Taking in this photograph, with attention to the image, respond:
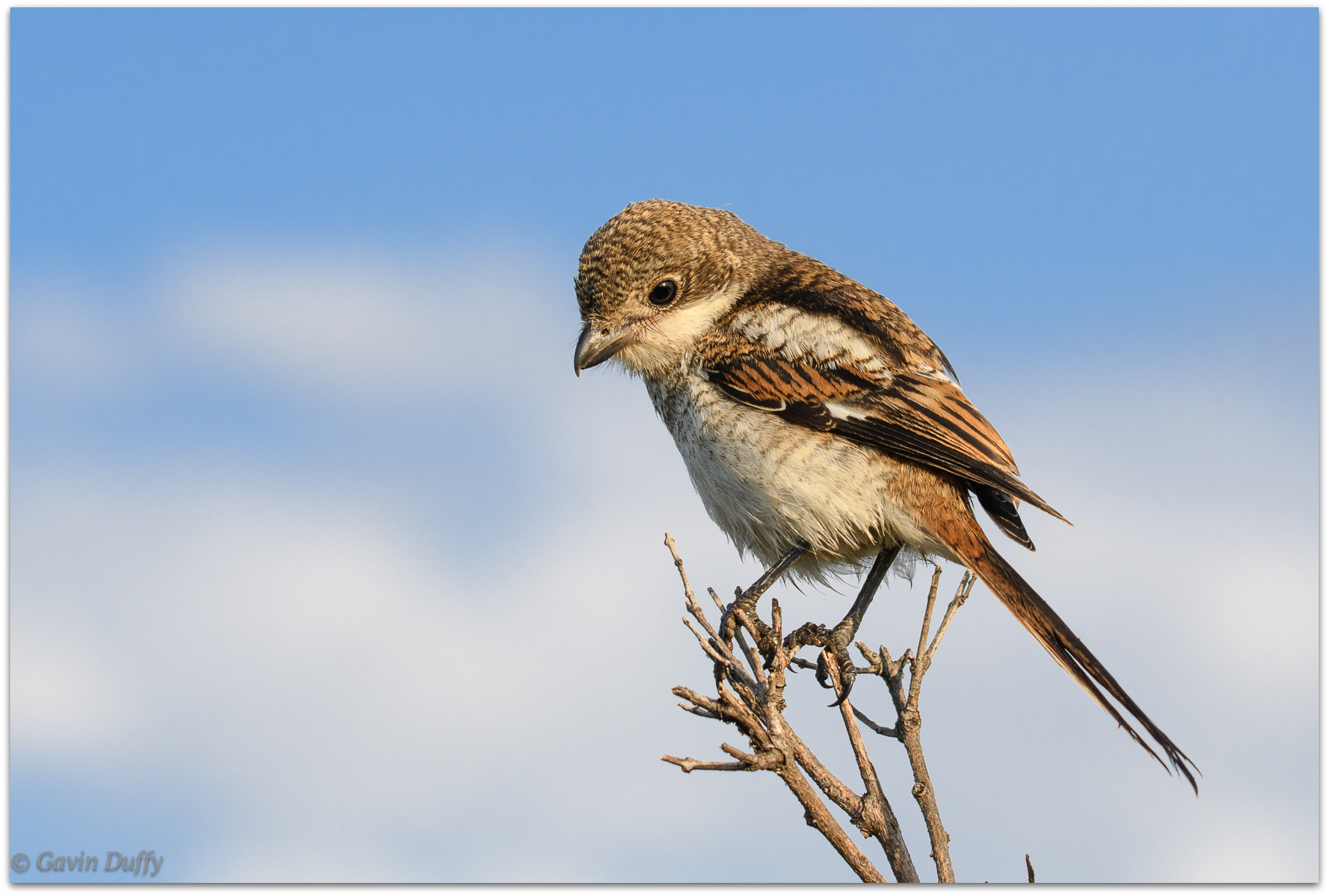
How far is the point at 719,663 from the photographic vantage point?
3742mm

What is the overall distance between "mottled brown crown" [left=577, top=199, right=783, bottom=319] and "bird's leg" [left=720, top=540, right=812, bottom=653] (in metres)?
1.28

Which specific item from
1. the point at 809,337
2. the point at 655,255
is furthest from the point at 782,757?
the point at 655,255

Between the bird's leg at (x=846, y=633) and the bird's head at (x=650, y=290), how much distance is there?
125cm

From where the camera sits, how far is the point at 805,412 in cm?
421

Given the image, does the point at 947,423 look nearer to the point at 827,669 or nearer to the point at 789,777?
the point at 827,669

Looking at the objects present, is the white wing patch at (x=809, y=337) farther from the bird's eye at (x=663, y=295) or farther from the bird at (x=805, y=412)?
the bird's eye at (x=663, y=295)

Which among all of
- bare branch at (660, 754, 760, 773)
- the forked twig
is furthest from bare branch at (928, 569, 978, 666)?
bare branch at (660, 754, 760, 773)

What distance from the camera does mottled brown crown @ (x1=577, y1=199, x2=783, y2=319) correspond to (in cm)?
474

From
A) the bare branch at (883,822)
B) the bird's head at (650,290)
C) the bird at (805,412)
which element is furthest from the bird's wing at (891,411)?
Result: the bare branch at (883,822)

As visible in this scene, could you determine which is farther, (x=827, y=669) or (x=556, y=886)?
(x=827, y=669)

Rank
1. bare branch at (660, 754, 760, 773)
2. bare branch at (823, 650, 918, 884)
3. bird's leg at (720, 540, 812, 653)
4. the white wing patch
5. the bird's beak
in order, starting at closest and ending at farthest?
bare branch at (660, 754, 760, 773)
bare branch at (823, 650, 918, 884)
bird's leg at (720, 540, 812, 653)
the white wing patch
the bird's beak

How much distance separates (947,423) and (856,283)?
1134 mm

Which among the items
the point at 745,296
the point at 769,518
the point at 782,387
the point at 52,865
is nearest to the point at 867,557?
the point at 769,518

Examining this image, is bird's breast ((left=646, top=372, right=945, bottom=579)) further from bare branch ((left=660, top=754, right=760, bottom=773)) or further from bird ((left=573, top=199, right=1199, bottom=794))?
bare branch ((left=660, top=754, right=760, bottom=773))
